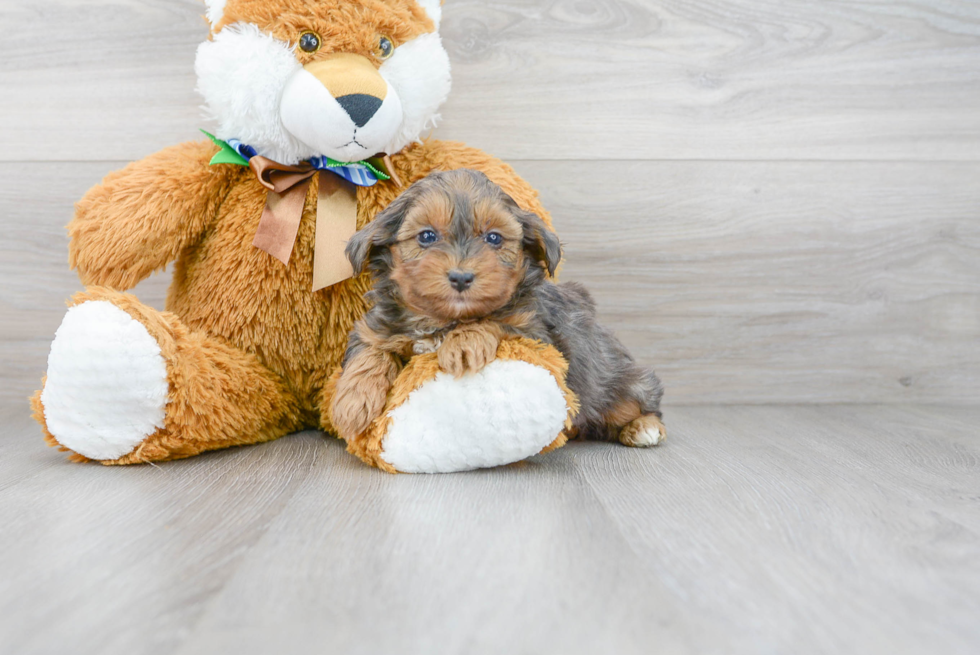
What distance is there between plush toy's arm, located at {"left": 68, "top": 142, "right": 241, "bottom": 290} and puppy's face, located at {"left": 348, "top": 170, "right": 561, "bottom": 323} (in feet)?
1.65

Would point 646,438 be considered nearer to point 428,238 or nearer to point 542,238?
point 542,238

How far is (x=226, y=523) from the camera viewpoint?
3.57 ft

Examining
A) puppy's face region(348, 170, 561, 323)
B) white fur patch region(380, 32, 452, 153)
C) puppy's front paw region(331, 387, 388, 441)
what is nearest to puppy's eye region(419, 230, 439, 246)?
puppy's face region(348, 170, 561, 323)

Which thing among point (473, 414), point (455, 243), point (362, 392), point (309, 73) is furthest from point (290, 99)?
point (473, 414)

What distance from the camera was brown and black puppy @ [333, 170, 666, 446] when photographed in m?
1.26

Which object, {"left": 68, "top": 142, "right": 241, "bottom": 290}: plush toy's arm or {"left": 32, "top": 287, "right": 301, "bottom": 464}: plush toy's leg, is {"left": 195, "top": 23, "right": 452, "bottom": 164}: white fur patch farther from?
{"left": 32, "top": 287, "right": 301, "bottom": 464}: plush toy's leg

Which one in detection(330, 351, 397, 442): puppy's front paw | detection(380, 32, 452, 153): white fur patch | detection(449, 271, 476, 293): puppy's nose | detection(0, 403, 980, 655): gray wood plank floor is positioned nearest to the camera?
detection(0, 403, 980, 655): gray wood plank floor

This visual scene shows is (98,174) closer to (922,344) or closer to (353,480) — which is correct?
(353,480)

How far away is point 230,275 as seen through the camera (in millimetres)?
1599

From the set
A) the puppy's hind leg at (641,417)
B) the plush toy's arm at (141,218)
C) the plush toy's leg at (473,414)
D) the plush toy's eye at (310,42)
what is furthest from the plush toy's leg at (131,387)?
the puppy's hind leg at (641,417)

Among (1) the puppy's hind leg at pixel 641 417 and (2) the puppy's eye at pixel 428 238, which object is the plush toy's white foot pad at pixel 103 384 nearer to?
(2) the puppy's eye at pixel 428 238

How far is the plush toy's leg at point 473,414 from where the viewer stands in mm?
1288

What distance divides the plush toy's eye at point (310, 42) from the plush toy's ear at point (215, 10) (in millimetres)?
187

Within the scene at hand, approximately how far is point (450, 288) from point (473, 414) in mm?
231
